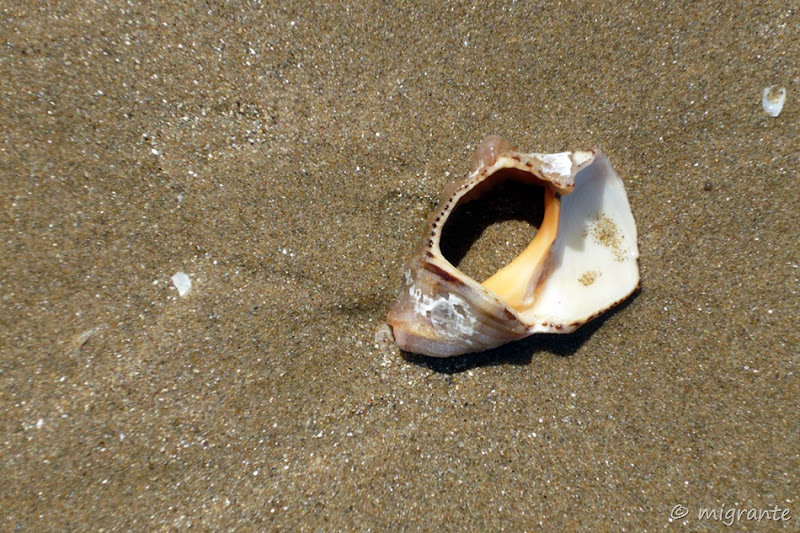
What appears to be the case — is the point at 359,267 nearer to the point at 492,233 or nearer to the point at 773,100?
the point at 492,233

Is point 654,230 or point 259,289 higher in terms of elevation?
point 654,230

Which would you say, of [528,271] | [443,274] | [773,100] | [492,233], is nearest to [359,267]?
[443,274]

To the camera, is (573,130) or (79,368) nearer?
(79,368)

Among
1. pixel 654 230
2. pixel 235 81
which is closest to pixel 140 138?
pixel 235 81

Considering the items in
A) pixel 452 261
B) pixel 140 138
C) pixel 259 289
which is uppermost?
pixel 140 138

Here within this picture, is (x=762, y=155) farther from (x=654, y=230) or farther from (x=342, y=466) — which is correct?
(x=342, y=466)
